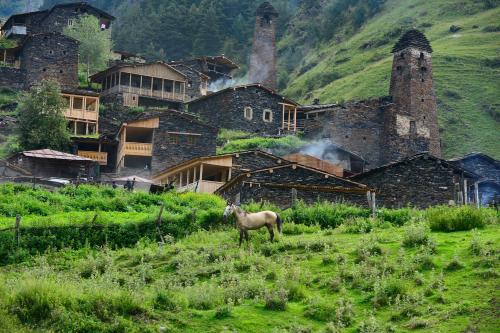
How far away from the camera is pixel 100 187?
1646 inches

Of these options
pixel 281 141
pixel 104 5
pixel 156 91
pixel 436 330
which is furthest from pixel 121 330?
pixel 104 5

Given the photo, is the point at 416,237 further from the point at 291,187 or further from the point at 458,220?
the point at 291,187

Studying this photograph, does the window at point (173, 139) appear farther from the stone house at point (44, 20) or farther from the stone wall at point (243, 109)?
the stone house at point (44, 20)

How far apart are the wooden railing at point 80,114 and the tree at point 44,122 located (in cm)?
295

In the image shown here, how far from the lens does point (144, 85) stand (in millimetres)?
71188

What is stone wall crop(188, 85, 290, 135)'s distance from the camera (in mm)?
67875

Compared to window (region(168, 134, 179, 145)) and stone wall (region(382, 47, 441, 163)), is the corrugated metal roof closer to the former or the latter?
window (region(168, 134, 179, 145))

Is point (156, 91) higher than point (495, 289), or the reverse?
point (156, 91)

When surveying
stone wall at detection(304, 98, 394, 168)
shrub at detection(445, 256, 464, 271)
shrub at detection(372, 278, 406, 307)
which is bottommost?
shrub at detection(372, 278, 406, 307)

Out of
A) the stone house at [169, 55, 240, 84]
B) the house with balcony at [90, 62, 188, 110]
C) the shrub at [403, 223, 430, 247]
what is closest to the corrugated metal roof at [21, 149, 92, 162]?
the house with balcony at [90, 62, 188, 110]

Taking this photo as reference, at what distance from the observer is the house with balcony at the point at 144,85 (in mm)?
69875

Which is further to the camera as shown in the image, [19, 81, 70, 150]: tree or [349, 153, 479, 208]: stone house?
[19, 81, 70, 150]: tree

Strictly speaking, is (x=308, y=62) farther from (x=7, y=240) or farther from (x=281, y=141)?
(x=7, y=240)

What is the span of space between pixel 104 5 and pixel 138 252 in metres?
117
